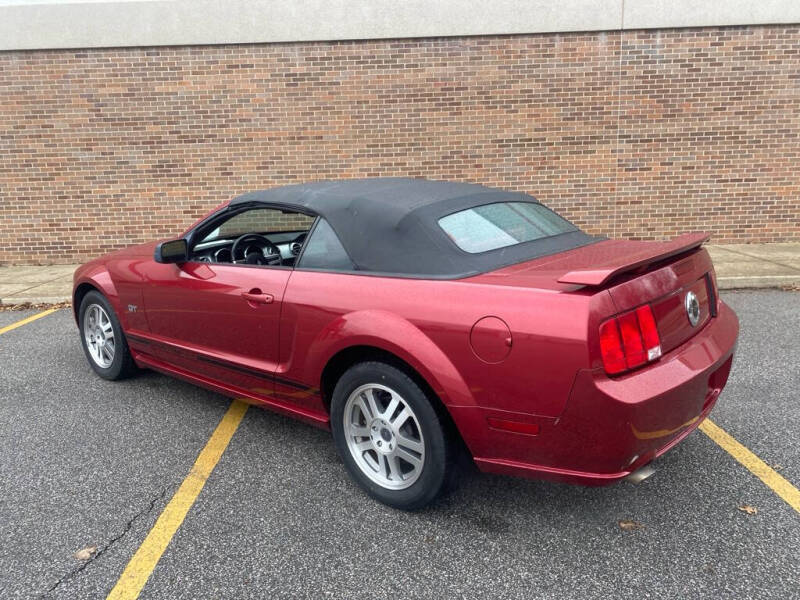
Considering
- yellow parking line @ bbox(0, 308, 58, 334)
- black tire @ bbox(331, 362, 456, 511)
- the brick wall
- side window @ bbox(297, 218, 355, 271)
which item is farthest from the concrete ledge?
black tire @ bbox(331, 362, 456, 511)

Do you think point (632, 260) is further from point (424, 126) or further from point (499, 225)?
point (424, 126)

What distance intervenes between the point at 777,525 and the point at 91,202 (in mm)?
9769

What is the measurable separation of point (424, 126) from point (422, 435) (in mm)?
7288

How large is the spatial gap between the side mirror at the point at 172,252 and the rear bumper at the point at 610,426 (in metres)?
2.13

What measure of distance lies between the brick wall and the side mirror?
19.1ft

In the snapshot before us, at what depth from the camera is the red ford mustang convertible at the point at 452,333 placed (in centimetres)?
218

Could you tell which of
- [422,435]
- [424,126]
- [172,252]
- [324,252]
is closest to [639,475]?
[422,435]

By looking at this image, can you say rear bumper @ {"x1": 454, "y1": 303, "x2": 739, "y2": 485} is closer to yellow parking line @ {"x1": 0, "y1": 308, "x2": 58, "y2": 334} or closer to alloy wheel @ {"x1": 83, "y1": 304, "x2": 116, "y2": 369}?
alloy wheel @ {"x1": 83, "y1": 304, "x2": 116, "y2": 369}

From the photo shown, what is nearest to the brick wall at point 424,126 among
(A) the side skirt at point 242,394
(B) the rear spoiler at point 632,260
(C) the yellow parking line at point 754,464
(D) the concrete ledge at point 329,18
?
(D) the concrete ledge at point 329,18

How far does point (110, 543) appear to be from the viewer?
2520mm

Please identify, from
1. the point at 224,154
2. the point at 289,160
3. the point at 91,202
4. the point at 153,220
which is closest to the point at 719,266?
the point at 289,160

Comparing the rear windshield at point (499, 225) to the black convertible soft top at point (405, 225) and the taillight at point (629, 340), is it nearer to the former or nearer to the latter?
the black convertible soft top at point (405, 225)

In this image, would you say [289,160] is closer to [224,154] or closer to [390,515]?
[224,154]

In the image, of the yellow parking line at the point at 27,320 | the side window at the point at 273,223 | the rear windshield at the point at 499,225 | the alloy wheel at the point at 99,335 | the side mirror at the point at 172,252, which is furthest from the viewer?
the yellow parking line at the point at 27,320
